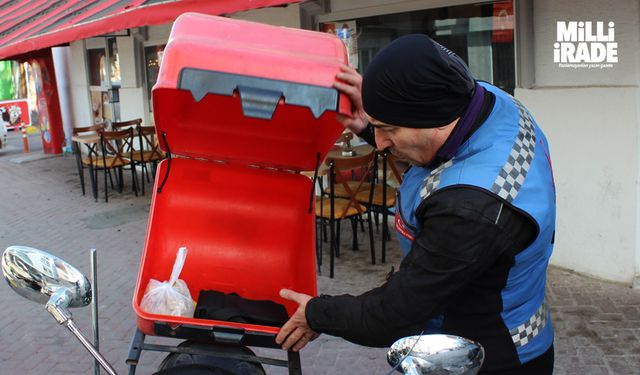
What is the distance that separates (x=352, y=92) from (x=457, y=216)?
0.76 metres

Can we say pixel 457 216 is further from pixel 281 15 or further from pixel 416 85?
pixel 281 15

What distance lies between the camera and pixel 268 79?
2.03 metres

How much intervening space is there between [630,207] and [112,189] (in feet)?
25.5

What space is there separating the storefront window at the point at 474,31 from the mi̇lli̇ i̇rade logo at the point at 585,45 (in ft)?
2.01

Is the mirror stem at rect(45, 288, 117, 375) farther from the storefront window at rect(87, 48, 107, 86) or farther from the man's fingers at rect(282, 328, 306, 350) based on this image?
the storefront window at rect(87, 48, 107, 86)

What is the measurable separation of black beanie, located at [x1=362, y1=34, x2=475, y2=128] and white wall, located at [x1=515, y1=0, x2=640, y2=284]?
3708mm

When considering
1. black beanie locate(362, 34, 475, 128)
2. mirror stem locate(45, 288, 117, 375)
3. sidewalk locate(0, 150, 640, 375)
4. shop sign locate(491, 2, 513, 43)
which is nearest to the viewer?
black beanie locate(362, 34, 475, 128)

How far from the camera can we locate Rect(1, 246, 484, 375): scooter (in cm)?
138

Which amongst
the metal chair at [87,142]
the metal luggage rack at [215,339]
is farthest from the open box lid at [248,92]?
the metal chair at [87,142]

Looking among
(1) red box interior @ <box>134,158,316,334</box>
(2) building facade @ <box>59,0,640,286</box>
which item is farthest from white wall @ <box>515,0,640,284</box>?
(1) red box interior @ <box>134,158,316,334</box>

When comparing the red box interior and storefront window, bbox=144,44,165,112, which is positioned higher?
storefront window, bbox=144,44,165,112

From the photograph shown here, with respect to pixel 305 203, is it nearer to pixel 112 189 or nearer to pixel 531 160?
pixel 531 160

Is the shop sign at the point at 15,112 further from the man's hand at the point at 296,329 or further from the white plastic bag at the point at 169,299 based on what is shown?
the man's hand at the point at 296,329

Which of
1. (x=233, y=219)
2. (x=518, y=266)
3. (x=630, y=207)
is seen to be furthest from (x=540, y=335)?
(x=630, y=207)
